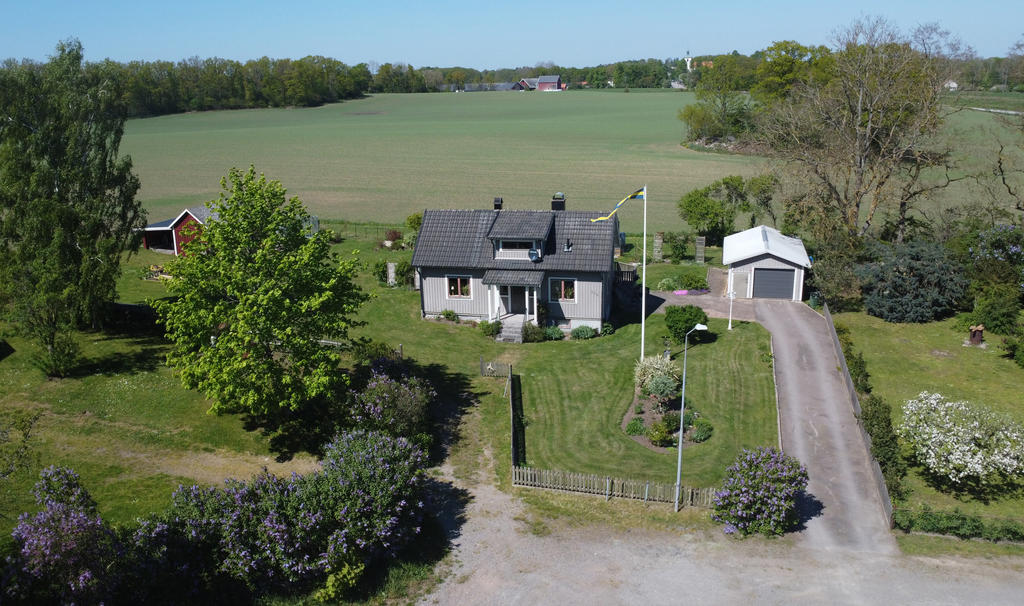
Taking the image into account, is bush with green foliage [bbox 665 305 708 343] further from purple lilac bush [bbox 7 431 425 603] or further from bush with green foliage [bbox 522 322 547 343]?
purple lilac bush [bbox 7 431 425 603]

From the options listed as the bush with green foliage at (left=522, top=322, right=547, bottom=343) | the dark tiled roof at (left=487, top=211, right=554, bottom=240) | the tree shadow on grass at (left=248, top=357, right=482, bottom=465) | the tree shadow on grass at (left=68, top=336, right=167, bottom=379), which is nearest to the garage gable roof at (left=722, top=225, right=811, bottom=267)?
the dark tiled roof at (left=487, top=211, right=554, bottom=240)

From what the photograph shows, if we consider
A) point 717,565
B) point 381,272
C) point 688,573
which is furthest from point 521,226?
point 688,573

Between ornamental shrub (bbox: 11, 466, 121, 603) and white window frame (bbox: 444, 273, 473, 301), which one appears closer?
ornamental shrub (bbox: 11, 466, 121, 603)

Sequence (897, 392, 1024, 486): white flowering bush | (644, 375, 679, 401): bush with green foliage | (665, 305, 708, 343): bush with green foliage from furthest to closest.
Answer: (665, 305, 708, 343): bush with green foliage < (644, 375, 679, 401): bush with green foliage < (897, 392, 1024, 486): white flowering bush

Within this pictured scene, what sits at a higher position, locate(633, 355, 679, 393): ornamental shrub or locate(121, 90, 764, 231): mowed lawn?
locate(121, 90, 764, 231): mowed lawn

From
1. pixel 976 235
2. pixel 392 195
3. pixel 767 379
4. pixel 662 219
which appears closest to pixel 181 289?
pixel 767 379
